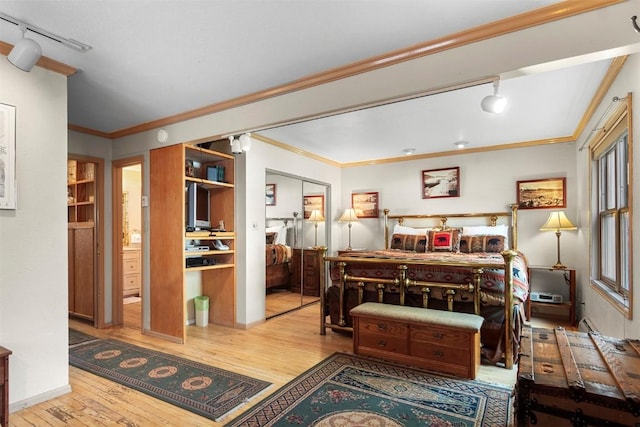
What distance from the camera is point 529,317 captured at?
14.2ft

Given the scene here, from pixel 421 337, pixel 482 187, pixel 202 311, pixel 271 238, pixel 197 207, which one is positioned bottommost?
pixel 202 311

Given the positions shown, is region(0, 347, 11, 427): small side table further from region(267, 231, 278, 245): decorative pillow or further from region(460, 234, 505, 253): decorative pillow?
region(460, 234, 505, 253): decorative pillow

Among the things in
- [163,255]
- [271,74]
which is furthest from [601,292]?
[163,255]

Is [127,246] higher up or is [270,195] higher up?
[270,195]

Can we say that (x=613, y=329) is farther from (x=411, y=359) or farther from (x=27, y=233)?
(x=27, y=233)

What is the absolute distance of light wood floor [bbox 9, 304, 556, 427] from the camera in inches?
87.7

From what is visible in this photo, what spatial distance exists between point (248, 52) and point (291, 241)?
3131 millimetres

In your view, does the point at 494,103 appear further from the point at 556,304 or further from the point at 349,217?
the point at 349,217

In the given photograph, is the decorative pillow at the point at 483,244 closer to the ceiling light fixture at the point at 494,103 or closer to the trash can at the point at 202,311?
the ceiling light fixture at the point at 494,103

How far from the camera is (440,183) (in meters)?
5.57

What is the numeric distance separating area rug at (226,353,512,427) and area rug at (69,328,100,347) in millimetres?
2476

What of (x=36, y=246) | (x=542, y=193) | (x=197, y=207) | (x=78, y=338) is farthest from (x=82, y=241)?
(x=542, y=193)

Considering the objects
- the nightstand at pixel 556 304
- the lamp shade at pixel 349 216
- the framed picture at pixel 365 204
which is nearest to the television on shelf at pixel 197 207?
the lamp shade at pixel 349 216

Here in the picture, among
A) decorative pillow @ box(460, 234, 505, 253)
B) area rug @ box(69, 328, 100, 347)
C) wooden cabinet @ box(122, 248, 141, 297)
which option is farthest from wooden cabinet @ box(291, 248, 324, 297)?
wooden cabinet @ box(122, 248, 141, 297)
